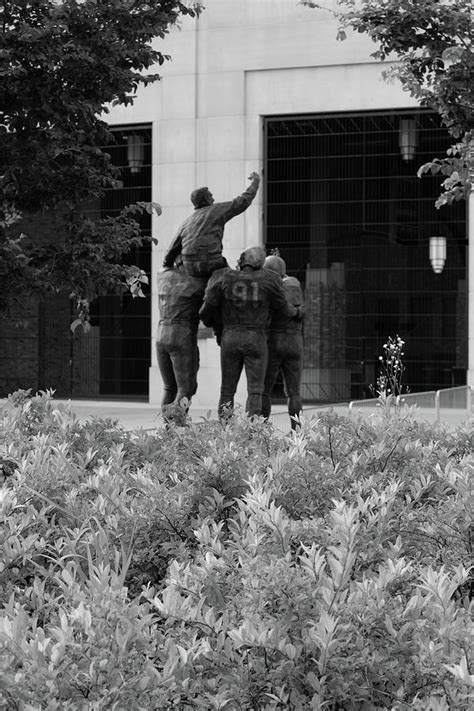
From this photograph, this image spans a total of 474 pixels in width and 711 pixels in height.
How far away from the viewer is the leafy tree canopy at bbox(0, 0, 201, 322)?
12.0 m

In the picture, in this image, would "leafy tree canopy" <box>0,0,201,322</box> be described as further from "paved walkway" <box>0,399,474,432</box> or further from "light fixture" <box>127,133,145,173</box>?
"light fixture" <box>127,133,145,173</box>

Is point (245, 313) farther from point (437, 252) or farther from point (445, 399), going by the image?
point (437, 252)

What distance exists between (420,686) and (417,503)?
1851 mm

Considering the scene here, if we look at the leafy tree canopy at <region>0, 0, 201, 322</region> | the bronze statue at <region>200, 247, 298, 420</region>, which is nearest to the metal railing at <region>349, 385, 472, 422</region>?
Answer: the bronze statue at <region>200, 247, 298, 420</region>

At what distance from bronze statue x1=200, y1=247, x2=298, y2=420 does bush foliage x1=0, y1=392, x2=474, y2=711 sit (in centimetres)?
779

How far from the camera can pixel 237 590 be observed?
294cm

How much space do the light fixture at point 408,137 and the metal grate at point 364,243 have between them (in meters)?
0.20

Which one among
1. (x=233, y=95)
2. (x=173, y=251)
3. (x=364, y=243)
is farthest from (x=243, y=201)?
(x=364, y=243)

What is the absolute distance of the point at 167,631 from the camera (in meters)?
2.49

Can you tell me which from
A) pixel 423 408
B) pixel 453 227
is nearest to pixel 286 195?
pixel 453 227

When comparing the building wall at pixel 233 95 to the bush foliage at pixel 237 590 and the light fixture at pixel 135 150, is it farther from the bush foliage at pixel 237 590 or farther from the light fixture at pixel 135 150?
the bush foliage at pixel 237 590

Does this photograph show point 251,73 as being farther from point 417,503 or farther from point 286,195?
point 417,503

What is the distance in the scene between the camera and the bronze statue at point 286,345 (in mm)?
13711

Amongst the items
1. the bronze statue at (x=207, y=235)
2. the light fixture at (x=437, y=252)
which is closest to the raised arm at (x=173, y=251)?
the bronze statue at (x=207, y=235)
